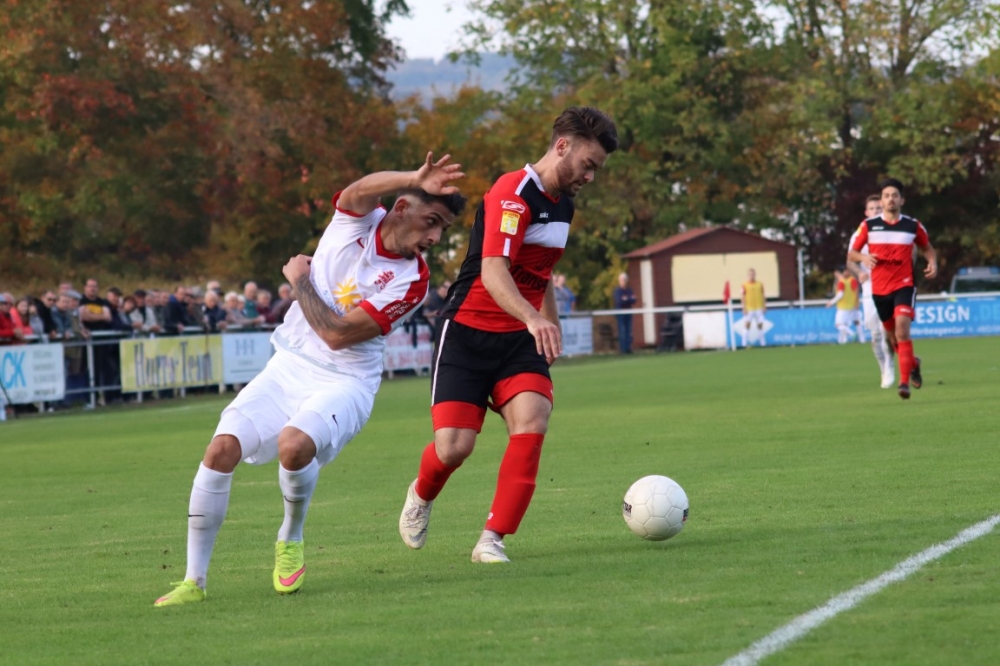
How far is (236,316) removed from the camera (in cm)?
2883

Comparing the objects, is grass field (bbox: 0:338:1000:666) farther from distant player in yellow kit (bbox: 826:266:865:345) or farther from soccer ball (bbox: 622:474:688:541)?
distant player in yellow kit (bbox: 826:266:865:345)

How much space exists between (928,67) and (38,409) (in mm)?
41022

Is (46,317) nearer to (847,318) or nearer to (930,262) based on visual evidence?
(930,262)

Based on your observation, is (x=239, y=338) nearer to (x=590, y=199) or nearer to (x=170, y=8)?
(x=170, y=8)

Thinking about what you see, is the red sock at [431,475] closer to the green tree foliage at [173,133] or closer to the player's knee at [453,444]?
the player's knee at [453,444]

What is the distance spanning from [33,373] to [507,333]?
16.6 metres

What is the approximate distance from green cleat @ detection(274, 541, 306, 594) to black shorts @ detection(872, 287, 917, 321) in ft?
39.1

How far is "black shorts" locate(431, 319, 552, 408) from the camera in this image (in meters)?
7.96

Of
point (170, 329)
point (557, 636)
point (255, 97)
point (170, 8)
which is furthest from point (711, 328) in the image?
point (557, 636)

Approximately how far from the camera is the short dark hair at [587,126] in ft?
24.9

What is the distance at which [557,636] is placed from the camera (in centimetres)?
571

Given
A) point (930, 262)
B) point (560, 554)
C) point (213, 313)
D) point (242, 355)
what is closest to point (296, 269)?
point (560, 554)

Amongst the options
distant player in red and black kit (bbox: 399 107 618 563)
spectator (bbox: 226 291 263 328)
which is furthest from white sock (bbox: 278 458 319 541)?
spectator (bbox: 226 291 263 328)

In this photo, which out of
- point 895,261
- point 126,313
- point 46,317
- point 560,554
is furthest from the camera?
point 126,313
